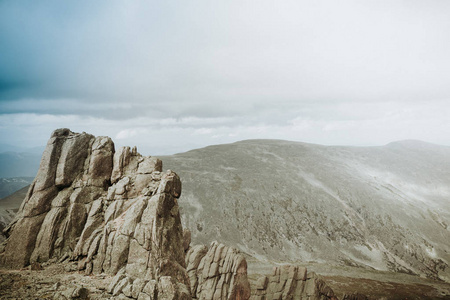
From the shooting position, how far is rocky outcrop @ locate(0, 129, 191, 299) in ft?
49.6

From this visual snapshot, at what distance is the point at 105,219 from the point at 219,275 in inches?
550

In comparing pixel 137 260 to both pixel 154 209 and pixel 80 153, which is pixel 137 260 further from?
pixel 80 153

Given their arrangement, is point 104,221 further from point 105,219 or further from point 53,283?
point 53,283

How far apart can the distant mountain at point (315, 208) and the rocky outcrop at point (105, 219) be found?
4307cm

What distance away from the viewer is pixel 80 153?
20500 mm

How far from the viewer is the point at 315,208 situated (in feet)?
247

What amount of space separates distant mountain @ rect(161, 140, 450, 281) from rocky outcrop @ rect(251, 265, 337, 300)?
3125cm

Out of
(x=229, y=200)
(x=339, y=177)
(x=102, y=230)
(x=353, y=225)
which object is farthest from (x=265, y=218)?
(x=102, y=230)

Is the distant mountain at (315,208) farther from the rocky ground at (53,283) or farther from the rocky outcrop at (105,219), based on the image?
the rocky ground at (53,283)

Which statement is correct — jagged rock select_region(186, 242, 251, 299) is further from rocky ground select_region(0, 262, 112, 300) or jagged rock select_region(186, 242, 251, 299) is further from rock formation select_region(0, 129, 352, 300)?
rocky ground select_region(0, 262, 112, 300)

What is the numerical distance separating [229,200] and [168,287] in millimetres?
59820

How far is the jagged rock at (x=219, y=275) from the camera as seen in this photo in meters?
24.7

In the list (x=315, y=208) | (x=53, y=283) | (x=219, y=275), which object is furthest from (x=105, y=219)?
(x=315, y=208)

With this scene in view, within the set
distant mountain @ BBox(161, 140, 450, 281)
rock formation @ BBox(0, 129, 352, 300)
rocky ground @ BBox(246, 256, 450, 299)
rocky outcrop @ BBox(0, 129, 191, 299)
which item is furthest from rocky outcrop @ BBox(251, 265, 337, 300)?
A: distant mountain @ BBox(161, 140, 450, 281)
